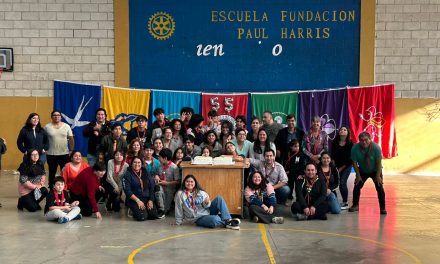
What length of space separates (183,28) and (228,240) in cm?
854

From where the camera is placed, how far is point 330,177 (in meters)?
10.1

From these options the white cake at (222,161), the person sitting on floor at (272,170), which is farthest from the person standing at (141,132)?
the person sitting on floor at (272,170)

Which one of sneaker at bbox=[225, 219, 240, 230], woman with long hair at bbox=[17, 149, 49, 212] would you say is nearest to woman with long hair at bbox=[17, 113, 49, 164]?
woman with long hair at bbox=[17, 149, 49, 212]

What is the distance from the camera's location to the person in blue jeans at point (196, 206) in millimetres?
9031

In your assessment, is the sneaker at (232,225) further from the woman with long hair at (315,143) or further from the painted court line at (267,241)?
the woman with long hair at (315,143)

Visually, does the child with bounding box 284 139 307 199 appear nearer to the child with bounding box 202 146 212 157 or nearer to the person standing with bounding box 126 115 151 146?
the child with bounding box 202 146 212 157

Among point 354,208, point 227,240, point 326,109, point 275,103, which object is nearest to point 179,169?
point 227,240

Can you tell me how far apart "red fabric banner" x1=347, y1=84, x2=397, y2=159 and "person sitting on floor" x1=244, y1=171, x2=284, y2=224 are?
618cm

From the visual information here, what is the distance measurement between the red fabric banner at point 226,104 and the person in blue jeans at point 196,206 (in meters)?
6.35

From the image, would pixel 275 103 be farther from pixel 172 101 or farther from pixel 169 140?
pixel 169 140

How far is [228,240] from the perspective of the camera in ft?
26.9

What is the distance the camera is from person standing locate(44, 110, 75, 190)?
456 inches

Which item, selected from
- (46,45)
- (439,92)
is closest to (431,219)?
(439,92)

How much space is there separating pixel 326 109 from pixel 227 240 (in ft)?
25.7
